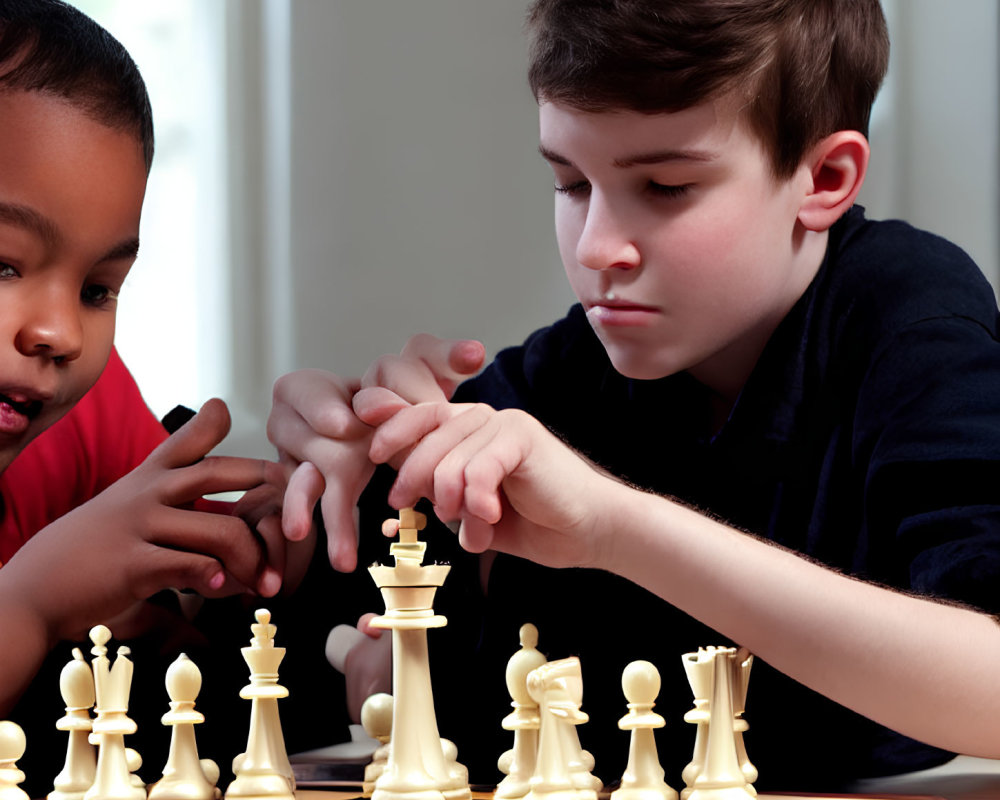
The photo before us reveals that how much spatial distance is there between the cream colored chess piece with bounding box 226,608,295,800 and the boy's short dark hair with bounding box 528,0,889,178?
369 mm

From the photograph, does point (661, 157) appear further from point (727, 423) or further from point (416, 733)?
point (416, 733)

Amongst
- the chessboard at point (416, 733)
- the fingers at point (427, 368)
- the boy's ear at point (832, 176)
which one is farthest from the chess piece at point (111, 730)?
the boy's ear at point (832, 176)

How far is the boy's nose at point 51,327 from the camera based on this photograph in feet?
2.28

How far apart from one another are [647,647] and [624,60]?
1.35 feet

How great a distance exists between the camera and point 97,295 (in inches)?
29.3

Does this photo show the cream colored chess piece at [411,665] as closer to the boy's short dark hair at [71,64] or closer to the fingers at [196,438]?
the fingers at [196,438]

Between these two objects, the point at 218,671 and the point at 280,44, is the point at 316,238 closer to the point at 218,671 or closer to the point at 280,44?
the point at 280,44

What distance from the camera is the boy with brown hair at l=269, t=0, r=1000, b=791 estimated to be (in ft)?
1.86

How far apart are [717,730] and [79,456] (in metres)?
0.61

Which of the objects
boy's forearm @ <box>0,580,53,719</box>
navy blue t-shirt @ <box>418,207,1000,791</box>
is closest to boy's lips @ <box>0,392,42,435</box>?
boy's forearm @ <box>0,580,53,719</box>

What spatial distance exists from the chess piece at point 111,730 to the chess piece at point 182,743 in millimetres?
14

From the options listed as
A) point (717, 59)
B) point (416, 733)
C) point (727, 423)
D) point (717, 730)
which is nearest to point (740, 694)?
point (717, 730)

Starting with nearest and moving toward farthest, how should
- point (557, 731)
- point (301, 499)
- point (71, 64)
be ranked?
point (557, 731) < point (301, 499) < point (71, 64)

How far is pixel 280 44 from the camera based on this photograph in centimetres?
81
